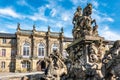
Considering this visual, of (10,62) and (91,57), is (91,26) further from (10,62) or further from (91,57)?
(10,62)

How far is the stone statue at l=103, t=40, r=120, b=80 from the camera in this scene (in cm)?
1001

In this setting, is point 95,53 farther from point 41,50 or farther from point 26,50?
point 41,50

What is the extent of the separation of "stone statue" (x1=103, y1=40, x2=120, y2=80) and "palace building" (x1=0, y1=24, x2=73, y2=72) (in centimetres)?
4976

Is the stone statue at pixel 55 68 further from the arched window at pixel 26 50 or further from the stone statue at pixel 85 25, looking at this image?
the arched window at pixel 26 50

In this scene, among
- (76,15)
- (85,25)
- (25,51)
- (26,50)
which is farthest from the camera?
(26,50)

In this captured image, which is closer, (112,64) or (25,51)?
(112,64)

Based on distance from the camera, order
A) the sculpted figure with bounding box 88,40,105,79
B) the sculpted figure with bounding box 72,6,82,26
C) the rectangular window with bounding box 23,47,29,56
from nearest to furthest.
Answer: the sculpted figure with bounding box 88,40,105,79, the sculpted figure with bounding box 72,6,82,26, the rectangular window with bounding box 23,47,29,56

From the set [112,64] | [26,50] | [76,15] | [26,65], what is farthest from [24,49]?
[112,64]

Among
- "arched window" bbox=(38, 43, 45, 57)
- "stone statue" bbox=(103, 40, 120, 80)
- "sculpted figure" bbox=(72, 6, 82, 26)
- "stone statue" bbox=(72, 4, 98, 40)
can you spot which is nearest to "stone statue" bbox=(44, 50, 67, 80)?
"stone statue" bbox=(72, 4, 98, 40)

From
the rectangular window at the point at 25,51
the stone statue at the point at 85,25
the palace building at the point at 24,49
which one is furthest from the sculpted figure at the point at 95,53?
the rectangular window at the point at 25,51

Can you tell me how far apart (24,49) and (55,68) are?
49.9 metres

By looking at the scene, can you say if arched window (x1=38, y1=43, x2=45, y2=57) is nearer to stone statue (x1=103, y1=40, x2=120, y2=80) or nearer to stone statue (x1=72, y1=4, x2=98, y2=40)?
stone statue (x1=72, y1=4, x2=98, y2=40)

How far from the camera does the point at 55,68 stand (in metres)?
12.9

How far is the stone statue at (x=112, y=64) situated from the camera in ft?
32.8
